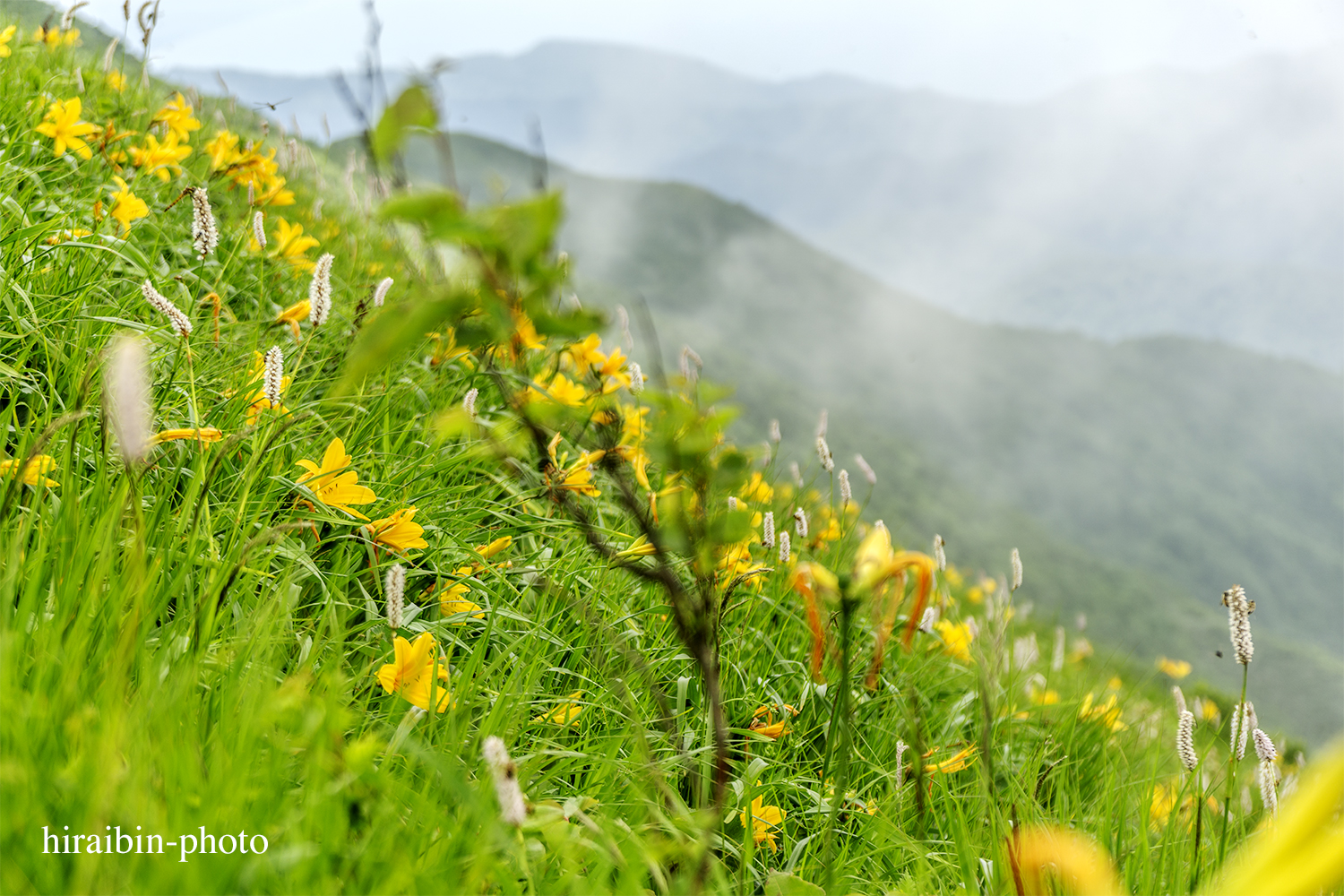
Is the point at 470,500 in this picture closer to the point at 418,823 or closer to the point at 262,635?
the point at 262,635

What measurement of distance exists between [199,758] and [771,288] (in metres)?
22.5

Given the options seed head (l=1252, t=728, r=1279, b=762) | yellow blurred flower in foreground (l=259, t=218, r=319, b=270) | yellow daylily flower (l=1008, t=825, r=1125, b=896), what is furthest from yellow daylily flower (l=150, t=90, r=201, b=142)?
seed head (l=1252, t=728, r=1279, b=762)

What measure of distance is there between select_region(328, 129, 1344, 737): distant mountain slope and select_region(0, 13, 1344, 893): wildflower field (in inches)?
279

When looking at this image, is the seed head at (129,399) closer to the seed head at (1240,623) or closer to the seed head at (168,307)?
the seed head at (168,307)

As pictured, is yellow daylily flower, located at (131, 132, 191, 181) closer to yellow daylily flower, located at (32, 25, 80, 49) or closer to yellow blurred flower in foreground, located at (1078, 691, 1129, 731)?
yellow daylily flower, located at (32, 25, 80, 49)

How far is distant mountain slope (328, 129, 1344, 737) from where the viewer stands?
1261 centimetres

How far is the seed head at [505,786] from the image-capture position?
0.70m

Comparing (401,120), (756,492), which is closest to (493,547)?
(401,120)

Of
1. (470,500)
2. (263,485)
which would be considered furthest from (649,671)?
(263,485)

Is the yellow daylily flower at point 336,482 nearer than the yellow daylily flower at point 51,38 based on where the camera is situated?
Yes

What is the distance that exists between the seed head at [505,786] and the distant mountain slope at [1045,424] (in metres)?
8.58

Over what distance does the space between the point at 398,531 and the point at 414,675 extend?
1.15 ft

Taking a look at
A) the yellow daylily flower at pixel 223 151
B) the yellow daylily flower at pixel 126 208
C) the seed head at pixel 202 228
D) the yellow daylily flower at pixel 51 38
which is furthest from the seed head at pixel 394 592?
the yellow daylily flower at pixel 51 38

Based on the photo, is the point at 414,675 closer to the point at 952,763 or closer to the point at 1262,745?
the point at 952,763
